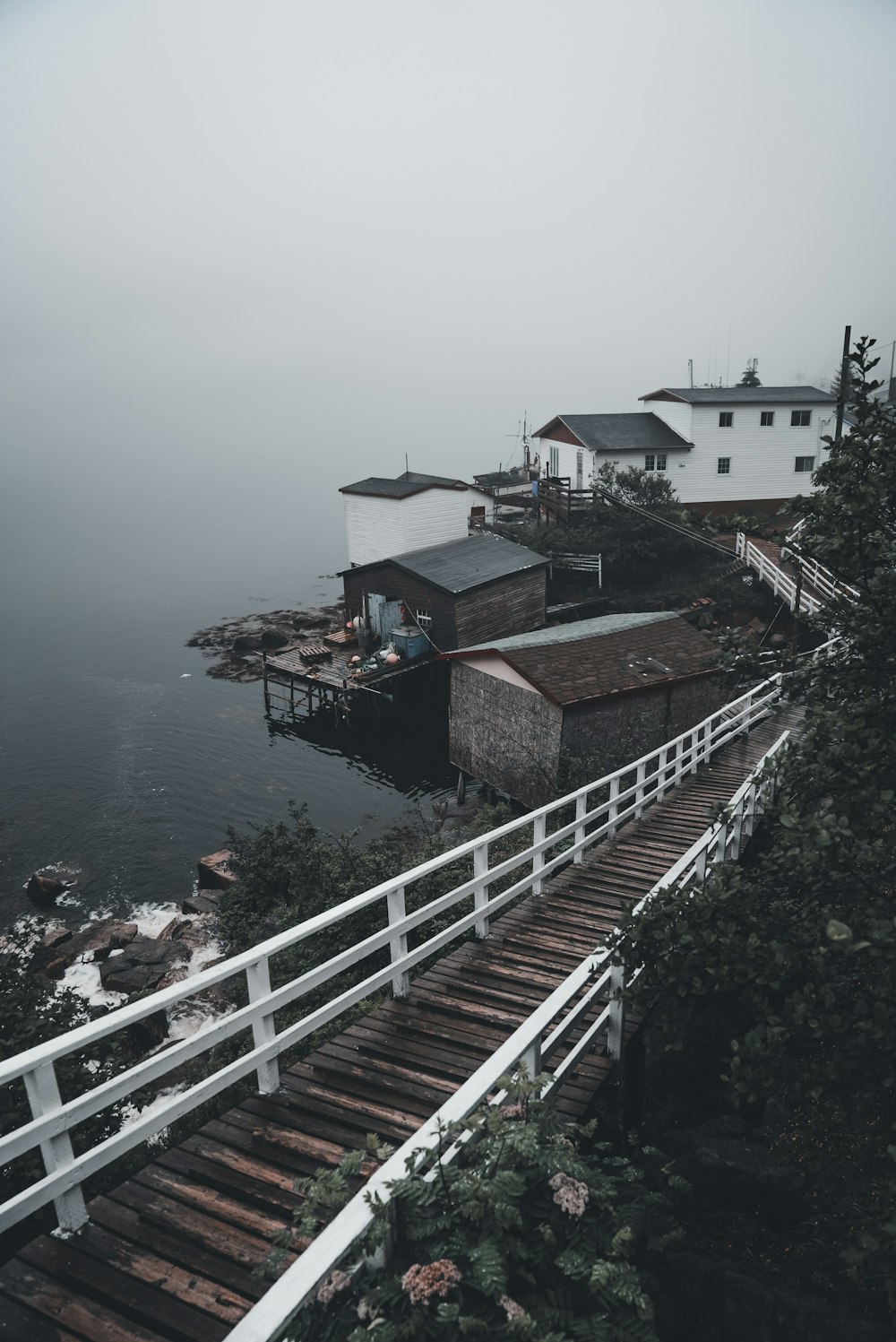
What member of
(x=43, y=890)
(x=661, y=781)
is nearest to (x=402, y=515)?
(x=43, y=890)

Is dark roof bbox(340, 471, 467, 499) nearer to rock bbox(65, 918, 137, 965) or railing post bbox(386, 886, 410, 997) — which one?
rock bbox(65, 918, 137, 965)

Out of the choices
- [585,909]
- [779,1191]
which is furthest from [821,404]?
[779,1191]

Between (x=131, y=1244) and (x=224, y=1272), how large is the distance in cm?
63

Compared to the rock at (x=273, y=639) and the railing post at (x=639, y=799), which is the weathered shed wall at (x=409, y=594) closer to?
the rock at (x=273, y=639)

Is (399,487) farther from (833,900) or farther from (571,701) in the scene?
(833,900)

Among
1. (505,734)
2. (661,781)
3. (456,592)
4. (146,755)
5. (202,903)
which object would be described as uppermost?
(661,781)

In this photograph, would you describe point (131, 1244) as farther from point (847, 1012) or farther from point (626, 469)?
point (626, 469)

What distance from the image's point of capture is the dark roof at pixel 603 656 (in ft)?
74.0

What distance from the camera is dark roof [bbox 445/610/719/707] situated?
22.5m

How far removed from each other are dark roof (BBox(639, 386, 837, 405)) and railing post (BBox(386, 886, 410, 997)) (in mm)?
48334

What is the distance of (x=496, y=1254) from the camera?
401 cm

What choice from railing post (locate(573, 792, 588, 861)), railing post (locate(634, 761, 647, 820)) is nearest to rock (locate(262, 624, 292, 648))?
railing post (locate(634, 761, 647, 820))

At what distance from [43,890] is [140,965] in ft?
19.2

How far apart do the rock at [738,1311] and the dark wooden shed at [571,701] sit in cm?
1625
